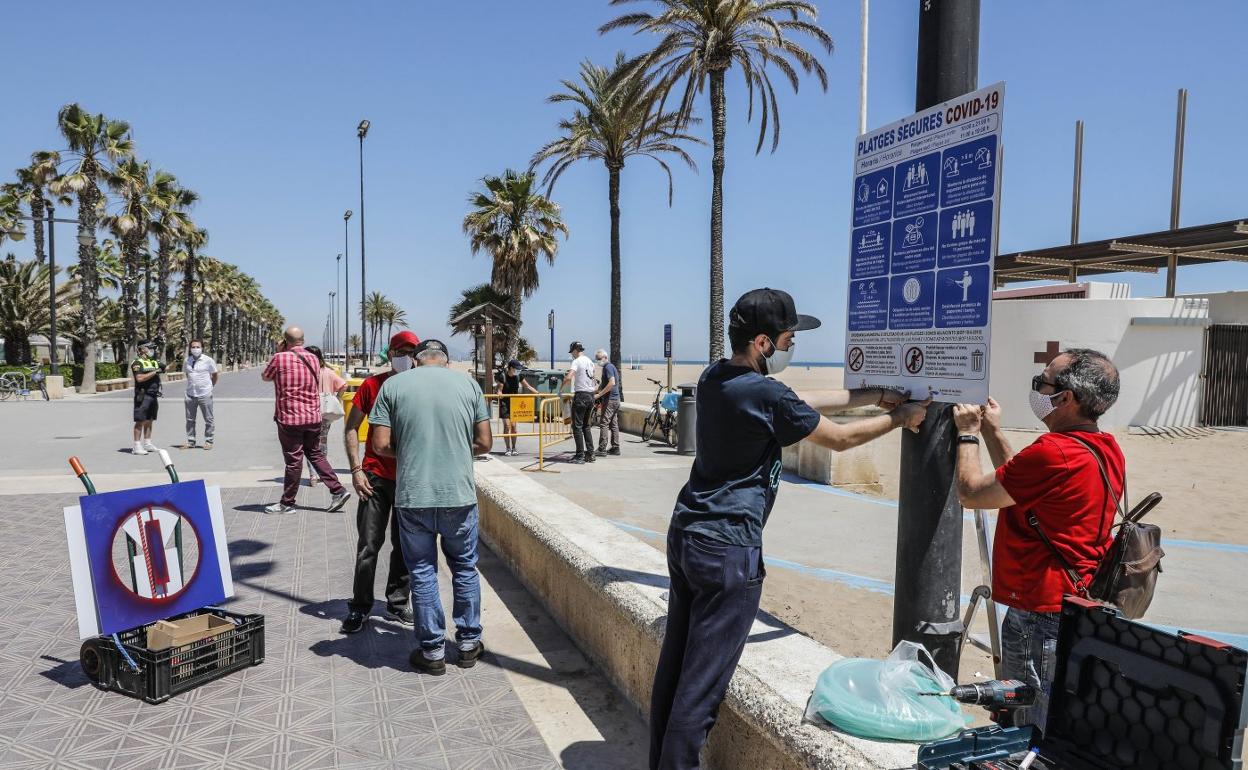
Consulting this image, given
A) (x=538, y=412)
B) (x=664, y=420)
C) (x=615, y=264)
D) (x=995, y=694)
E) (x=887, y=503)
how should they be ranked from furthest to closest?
(x=615, y=264) < (x=664, y=420) < (x=538, y=412) < (x=887, y=503) < (x=995, y=694)

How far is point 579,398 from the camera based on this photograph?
12.3m

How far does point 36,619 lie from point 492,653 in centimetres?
294

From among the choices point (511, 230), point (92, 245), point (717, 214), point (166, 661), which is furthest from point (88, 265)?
point (166, 661)

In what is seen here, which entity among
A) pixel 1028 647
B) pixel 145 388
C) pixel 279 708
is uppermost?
pixel 145 388

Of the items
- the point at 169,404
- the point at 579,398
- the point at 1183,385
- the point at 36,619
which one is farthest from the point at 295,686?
the point at 169,404

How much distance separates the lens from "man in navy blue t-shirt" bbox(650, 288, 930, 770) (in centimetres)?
250

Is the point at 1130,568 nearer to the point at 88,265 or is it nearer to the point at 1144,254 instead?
the point at 1144,254

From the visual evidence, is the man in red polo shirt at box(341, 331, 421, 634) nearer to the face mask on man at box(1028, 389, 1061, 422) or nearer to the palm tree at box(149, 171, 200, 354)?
the face mask on man at box(1028, 389, 1061, 422)

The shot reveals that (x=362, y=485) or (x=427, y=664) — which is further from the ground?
(x=362, y=485)

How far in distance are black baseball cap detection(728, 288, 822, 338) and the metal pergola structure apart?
656 inches

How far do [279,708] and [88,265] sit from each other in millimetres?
36473

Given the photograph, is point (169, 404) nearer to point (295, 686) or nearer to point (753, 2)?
point (753, 2)

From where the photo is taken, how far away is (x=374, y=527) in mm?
4957

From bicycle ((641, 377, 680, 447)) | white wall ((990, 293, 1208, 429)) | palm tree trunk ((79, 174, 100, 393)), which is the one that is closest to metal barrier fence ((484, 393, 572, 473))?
bicycle ((641, 377, 680, 447))
